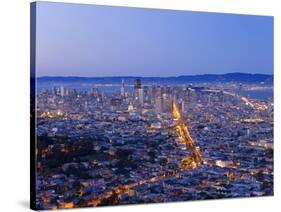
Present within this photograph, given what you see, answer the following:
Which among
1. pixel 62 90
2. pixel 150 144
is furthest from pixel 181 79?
pixel 62 90

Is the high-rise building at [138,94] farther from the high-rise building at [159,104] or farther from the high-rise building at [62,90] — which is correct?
the high-rise building at [62,90]

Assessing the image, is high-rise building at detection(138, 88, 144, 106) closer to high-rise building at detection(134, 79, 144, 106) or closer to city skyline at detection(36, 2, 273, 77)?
high-rise building at detection(134, 79, 144, 106)

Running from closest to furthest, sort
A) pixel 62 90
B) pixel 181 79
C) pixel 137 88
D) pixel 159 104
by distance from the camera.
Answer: pixel 62 90
pixel 137 88
pixel 159 104
pixel 181 79

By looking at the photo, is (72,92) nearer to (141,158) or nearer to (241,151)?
(141,158)

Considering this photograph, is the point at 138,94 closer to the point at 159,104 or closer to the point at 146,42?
the point at 159,104

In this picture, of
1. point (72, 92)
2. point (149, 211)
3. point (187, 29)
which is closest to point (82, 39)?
point (72, 92)

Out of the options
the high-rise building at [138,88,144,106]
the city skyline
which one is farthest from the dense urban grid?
the city skyline
